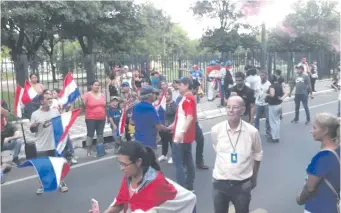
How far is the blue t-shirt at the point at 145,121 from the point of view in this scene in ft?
19.5

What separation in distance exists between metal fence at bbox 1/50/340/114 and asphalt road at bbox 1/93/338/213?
196 inches

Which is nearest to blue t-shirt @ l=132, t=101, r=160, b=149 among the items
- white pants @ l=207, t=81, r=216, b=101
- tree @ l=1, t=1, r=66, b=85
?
tree @ l=1, t=1, r=66, b=85

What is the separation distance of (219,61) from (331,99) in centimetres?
554

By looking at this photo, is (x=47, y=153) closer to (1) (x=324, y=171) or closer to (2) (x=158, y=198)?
(2) (x=158, y=198)

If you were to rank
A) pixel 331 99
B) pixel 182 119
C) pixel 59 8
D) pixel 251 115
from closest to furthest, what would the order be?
1. pixel 182 119
2. pixel 251 115
3. pixel 59 8
4. pixel 331 99

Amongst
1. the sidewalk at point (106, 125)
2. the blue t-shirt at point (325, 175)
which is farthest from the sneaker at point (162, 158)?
the blue t-shirt at point (325, 175)

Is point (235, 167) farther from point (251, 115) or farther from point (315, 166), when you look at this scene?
point (251, 115)

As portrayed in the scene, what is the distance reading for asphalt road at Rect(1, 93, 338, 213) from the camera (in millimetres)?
5527

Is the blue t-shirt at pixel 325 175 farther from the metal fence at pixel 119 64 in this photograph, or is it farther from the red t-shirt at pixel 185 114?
the metal fence at pixel 119 64

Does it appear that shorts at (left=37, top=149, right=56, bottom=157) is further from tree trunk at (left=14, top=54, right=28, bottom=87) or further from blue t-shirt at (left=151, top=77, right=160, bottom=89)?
blue t-shirt at (left=151, top=77, right=160, bottom=89)

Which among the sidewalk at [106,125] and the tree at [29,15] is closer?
the sidewalk at [106,125]

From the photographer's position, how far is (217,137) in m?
3.79

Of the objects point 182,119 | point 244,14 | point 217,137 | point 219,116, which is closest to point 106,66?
point 219,116

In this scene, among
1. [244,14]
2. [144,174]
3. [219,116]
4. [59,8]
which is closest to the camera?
[144,174]
